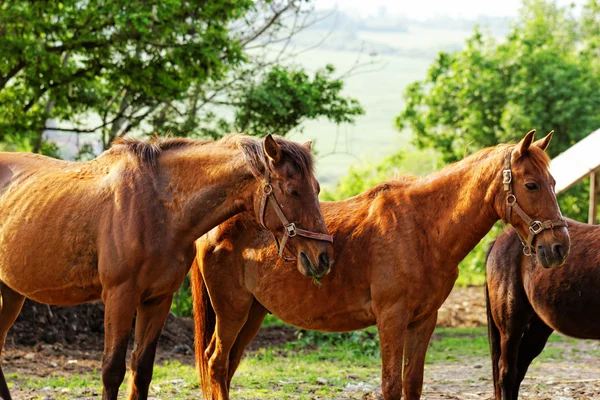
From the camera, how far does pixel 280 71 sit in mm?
13164

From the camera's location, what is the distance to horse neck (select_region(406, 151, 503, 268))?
16.8 ft

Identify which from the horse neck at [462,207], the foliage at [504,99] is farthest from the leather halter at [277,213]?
the foliage at [504,99]

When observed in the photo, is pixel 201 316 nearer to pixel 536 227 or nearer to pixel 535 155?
pixel 536 227

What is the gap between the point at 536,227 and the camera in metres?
4.91

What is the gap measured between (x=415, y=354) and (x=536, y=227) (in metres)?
1.22

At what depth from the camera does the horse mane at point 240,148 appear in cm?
482

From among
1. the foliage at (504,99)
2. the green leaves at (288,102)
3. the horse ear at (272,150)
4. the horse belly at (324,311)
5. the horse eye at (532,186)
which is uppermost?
the foliage at (504,99)

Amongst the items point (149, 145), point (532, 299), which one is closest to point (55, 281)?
point (149, 145)

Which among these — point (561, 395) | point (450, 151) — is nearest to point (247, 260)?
point (561, 395)

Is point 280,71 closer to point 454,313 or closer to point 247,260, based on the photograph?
point 454,313

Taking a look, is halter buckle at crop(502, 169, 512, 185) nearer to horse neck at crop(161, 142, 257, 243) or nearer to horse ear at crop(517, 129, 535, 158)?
horse ear at crop(517, 129, 535, 158)

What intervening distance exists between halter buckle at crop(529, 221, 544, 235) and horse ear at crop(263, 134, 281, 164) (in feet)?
5.38

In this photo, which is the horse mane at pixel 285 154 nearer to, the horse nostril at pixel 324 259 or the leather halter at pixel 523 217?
the horse nostril at pixel 324 259

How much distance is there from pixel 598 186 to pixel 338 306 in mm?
8354
